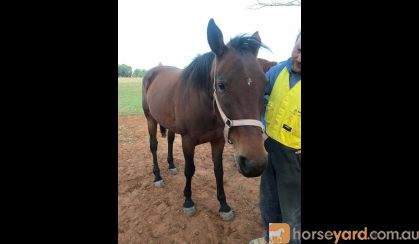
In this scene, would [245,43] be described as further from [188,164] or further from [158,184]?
[158,184]

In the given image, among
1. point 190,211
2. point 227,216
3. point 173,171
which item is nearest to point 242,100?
point 227,216

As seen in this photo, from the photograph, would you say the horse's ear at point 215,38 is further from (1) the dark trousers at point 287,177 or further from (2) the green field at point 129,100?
(2) the green field at point 129,100

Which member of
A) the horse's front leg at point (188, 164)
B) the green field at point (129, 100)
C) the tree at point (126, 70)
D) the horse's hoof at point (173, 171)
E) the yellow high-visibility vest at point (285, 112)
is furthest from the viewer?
the tree at point (126, 70)

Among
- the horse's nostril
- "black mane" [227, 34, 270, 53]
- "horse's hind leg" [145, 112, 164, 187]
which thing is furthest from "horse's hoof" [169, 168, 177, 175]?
"black mane" [227, 34, 270, 53]

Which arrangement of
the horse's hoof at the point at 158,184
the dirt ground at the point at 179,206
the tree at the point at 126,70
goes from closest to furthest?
1. the dirt ground at the point at 179,206
2. the horse's hoof at the point at 158,184
3. the tree at the point at 126,70

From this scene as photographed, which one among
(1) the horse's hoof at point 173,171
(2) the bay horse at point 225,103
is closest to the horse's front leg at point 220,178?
(2) the bay horse at point 225,103

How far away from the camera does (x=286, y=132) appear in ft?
5.40

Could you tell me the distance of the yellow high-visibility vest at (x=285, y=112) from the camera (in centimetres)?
157

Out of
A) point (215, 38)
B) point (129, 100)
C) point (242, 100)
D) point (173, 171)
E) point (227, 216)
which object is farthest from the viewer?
point (129, 100)

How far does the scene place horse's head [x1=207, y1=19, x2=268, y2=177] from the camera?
1.63m

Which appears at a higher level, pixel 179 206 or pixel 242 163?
pixel 242 163

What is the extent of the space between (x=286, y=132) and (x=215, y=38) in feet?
3.47
